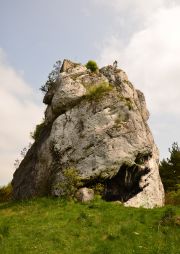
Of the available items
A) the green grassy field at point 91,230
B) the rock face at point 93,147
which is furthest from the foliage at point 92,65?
the green grassy field at point 91,230

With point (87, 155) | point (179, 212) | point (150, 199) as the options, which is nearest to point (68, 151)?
point (87, 155)

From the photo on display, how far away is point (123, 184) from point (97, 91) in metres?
9.98

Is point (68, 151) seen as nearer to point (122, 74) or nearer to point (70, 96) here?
point (70, 96)

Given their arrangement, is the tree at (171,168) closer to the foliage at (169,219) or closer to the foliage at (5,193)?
the foliage at (5,193)

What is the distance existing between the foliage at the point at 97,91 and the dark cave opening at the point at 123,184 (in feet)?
26.3

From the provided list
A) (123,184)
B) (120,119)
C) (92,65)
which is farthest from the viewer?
(92,65)

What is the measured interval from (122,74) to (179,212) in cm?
2319

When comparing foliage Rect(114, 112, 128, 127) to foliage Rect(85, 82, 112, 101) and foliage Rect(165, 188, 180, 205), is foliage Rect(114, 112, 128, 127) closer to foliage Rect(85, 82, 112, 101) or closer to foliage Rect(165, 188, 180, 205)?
foliage Rect(85, 82, 112, 101)

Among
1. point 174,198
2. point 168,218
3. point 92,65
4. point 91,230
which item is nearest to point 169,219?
point 168,218

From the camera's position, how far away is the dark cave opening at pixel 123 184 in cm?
3525

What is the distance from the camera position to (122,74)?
153 feet

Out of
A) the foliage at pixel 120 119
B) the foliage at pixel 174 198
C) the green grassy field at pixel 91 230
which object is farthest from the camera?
the foliage at pixel 174 198

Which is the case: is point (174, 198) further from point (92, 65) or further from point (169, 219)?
point (92, 65)

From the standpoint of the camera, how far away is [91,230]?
24469mm
